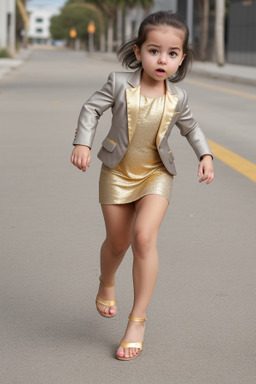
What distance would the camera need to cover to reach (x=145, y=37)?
3963 millimetres

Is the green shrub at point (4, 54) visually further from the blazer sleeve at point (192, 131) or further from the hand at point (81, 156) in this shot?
the hand at point (81, 156)

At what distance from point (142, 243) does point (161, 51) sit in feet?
2.90

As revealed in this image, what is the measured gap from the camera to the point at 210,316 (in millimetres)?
4469

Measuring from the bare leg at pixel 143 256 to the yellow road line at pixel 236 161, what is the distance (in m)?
5.30

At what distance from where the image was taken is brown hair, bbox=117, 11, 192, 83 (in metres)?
3.92

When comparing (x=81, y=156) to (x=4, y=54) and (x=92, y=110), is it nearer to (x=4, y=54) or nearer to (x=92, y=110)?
(x=92, y=110)

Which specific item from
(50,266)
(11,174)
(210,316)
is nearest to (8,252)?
(50,266)

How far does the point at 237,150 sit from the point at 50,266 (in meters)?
6.57

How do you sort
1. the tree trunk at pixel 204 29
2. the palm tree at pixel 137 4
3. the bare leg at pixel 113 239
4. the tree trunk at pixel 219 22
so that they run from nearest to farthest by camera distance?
the bare leg at pixel 113 239 < the tree trunk at pixel 219 22 < the tree trunk at pixel 204 29 < the palm tree at pixel 137 4

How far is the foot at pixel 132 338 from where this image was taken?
3.85 meters

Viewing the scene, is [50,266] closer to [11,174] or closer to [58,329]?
[58,329]

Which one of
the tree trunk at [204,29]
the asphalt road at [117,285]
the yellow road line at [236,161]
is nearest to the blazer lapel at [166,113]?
the asphalt road at [117,285]

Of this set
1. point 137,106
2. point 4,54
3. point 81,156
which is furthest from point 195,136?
point 4,54

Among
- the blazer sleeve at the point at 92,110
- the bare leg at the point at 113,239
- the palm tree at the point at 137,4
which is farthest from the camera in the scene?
the palm tree at the point at 137,4
